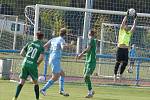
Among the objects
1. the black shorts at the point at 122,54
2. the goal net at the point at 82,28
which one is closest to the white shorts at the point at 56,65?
the black shorts at the point at 122,54

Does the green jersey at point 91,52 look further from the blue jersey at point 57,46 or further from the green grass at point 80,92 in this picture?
the green grass at point 80,92

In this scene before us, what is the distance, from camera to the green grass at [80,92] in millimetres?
16203

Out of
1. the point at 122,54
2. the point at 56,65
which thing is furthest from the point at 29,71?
the point at 122,54

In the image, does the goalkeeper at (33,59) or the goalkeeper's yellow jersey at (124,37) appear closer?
the goalkeeper at (33,59)

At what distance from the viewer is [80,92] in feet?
60.2

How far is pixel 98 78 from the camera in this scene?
2403 centimetres

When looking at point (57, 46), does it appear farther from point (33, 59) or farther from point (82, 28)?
point (82, 28)

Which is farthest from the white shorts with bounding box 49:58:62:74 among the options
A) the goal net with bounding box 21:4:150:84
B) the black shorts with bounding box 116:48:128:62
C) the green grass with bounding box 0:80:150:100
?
the goal net with bounding box 21:4:150:84

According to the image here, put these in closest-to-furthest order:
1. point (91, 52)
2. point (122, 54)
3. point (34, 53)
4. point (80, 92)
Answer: point (34, 53), point (91, 52), point (80, 92), point (122, 54)

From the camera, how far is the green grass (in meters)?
16.2

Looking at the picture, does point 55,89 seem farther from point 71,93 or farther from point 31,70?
point 31,70

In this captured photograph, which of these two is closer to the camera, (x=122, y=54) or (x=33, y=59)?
(x=33, y=59)

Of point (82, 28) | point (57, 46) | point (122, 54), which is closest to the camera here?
point (57, 46)

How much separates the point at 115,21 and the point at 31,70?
1500 centimetres
